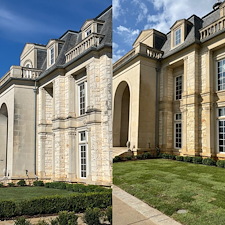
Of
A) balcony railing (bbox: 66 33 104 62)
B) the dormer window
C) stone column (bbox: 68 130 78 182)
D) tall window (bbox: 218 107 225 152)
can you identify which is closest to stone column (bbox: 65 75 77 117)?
balcony railing (bbox: 66 33 104 62)

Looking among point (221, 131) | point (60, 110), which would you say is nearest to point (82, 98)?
point (60, 110)

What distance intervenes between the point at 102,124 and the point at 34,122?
1.14 m

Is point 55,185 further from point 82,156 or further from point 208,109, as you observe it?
point 208,109

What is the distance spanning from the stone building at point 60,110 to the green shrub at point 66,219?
1.88ft

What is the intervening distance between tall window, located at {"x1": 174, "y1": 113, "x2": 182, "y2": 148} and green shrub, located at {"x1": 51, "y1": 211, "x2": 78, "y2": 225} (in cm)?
136

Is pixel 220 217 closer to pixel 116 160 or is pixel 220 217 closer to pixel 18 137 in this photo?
pixel 116 160

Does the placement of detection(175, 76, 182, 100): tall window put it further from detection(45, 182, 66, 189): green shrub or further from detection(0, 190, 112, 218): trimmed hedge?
detection(45, 182, 66, 189): green shrub

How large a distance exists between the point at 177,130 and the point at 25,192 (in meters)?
2.48

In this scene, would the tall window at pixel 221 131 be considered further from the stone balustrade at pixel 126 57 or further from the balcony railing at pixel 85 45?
the balcony railing at pixel 85 45

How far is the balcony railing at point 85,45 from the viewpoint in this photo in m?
2.46

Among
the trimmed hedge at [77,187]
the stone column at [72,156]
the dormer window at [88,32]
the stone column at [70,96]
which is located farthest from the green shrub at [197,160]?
the stone column at [72,156]

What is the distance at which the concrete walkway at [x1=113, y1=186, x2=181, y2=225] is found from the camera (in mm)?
1198

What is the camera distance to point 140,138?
1141 mm

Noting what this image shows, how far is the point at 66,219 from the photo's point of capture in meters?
2.04
